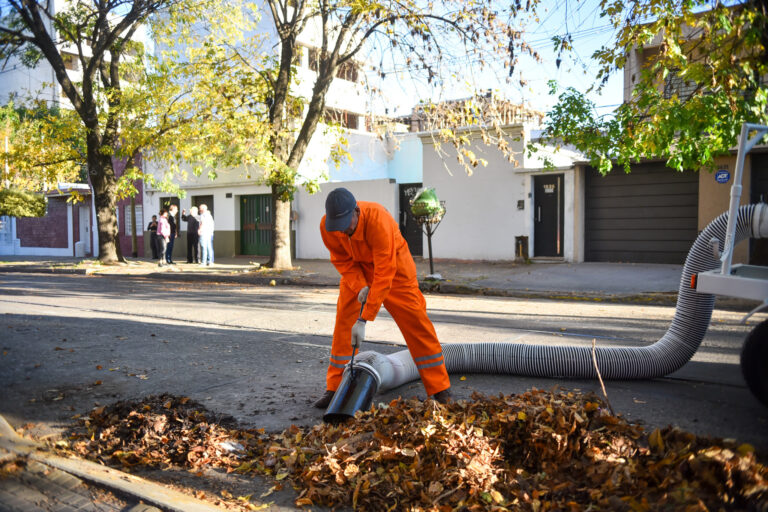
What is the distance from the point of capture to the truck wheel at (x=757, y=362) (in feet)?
13.8

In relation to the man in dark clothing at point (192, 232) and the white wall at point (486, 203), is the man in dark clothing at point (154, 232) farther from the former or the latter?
the white wall at point (486, 203)

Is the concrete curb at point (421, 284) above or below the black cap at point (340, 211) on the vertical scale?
below

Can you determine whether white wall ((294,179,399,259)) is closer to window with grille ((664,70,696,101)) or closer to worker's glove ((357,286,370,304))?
window with grille ((664,70,696,101))

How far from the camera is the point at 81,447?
3.87 m

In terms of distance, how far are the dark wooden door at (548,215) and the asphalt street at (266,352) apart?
583 centimetres

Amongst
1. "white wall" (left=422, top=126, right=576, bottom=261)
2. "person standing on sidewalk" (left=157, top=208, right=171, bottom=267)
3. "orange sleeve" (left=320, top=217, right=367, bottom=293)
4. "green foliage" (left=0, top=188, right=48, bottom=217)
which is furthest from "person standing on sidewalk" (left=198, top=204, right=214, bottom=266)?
"green foliage" (left=0, top=188, right=48, bottom=217)

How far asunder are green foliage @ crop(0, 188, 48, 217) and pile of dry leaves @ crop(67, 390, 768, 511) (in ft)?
99.0

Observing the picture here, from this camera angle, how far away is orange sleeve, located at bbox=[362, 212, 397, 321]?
13.6ft

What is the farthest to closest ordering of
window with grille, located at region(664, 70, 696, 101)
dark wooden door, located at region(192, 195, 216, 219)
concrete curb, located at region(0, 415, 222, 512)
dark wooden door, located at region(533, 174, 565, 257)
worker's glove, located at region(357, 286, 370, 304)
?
dark wooden door, located at region(192, 195, 216, 219), dark wooden door, located at region(533, 174, 565, 257), window with grille, located at region(664, 70, 696, 101), worker's glove, located at region(357, 286, 370, 304), concrete curb, located at region(0, 415, 222, 512)

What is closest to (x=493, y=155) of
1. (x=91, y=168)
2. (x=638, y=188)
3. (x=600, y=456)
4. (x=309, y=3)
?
(x=638, y=188)

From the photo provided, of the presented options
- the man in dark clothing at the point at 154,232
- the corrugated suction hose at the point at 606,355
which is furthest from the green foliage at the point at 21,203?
the corrugated suction hose at the point at 606,355

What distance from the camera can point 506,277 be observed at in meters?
14.1

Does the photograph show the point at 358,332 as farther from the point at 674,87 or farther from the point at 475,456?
the point at 674,87

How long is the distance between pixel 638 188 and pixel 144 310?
12326 mm
